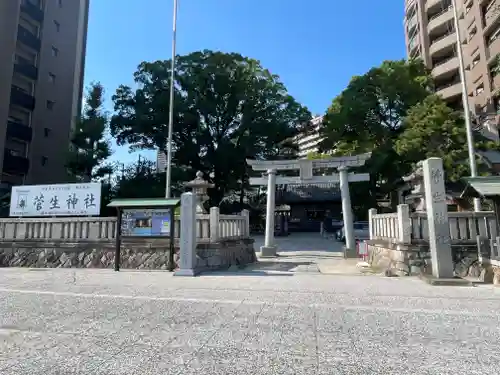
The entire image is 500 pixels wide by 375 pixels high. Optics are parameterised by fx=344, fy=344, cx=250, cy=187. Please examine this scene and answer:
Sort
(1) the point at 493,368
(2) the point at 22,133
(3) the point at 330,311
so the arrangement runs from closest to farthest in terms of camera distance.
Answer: (1) the point at 493,368 < (3) the point at 330,311 < (2) the point at 22,133

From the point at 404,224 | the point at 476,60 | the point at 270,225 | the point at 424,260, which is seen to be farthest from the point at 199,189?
the point at 476,60

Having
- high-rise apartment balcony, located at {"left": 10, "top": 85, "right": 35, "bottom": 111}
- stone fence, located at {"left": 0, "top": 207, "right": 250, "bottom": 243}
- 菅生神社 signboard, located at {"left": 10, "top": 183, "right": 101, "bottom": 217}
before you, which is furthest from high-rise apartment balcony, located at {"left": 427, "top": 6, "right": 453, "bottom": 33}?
high-rise apartment balcony, located at {"left": 10, "top": 85, "right": 35, "bottom": 111}

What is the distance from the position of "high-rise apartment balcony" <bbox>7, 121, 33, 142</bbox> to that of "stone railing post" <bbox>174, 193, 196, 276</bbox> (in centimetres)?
2382

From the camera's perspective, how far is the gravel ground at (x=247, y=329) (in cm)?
333

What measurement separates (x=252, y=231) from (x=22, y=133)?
21.9m

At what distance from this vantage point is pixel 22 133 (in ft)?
89.8

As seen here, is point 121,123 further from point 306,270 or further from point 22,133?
point 306,270

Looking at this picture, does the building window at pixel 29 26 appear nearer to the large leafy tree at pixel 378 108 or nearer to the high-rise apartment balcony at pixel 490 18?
the large leafy tree at pixel 378 108

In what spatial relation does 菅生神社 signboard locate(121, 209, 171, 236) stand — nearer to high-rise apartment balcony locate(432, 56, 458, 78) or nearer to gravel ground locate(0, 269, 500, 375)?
gravel ground locate(0, 269, 500, 375)

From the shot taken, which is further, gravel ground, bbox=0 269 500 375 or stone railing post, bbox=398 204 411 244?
stone railing post, bbox=398 204 411 244

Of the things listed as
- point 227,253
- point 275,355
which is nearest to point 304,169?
point 227,253

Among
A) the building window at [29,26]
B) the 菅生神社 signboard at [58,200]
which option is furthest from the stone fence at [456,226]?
the building window at [29,26]

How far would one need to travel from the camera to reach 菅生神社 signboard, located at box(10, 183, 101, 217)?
11359 mm

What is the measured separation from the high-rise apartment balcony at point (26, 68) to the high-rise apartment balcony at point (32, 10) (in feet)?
12.9
